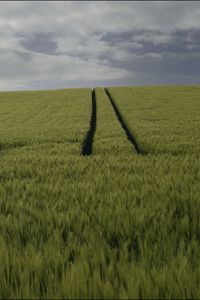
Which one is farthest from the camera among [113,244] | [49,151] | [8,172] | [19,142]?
[19,142]

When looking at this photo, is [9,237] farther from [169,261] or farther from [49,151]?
[49,151]

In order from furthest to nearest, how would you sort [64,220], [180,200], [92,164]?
[92,164]
[180,200]
[64,220]

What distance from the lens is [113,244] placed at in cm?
398

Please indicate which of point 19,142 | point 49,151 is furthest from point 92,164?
point 19,142

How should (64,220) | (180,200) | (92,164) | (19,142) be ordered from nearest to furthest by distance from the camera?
(64,220), (180,200), (92,164), (19,142)

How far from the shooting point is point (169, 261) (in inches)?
126

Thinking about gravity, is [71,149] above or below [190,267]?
below

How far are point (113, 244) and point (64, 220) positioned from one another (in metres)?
0.85

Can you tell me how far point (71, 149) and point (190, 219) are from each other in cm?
1047

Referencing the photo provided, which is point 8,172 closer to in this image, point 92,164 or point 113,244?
point 92,164

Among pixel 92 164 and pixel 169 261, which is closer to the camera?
pixel 169 261

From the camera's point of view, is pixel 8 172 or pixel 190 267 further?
pixel 8 172

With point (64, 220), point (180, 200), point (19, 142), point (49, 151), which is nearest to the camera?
point (64, 220)

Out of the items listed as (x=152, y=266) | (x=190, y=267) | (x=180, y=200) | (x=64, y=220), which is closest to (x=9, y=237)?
(x=64, y=220)
